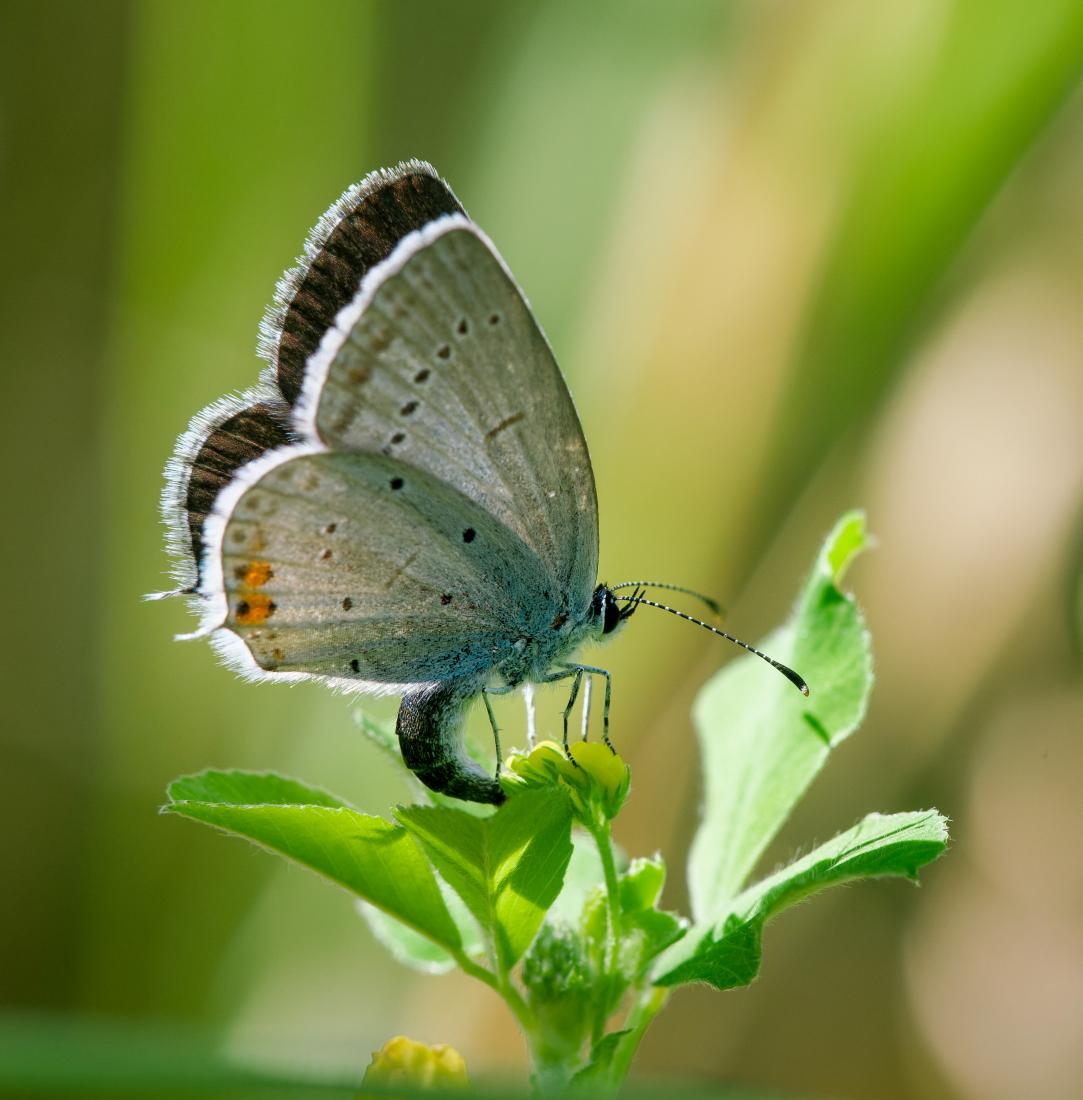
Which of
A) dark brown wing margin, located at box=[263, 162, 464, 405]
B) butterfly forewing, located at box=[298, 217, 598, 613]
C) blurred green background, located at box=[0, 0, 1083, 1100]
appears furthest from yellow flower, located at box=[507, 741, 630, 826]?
blurred green background, located at box=[0, 0, 1083, 1100]

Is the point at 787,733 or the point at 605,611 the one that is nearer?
the point at 787,733

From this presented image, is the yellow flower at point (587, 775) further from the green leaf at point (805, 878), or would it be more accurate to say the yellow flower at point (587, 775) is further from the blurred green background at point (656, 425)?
the blurred green background at point (656, 425)

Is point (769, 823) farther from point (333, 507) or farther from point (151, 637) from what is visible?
point (151, 637)

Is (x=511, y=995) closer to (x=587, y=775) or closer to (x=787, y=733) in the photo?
(x=587, y=775)

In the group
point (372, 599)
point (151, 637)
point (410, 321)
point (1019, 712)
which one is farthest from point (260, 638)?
point (1019, 712)

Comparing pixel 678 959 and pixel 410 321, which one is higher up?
pixel 410 321

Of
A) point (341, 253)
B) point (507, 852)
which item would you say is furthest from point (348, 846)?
point (341, 253)
